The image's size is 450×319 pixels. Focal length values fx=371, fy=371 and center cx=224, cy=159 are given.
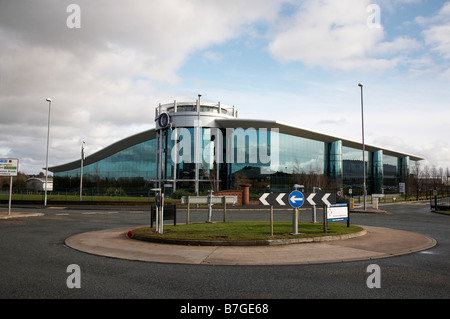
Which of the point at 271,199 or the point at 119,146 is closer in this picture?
the point at 271,199

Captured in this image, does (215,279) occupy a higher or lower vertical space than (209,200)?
lower

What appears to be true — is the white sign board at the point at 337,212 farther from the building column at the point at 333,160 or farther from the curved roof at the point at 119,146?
the building column at the point at 333,160

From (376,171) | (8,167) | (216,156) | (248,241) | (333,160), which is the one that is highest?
(333,160)

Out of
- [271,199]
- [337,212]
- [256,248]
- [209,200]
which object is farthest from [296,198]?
[209,200]

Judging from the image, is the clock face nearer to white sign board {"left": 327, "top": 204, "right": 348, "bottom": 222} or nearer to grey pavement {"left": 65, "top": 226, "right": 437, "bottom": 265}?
grey pavement {"left": 65, "top": 226, "right": 437, "bottom": 265}

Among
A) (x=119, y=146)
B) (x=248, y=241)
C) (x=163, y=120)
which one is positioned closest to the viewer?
(x=248, y=241)

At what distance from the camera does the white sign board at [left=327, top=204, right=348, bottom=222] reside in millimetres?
13258

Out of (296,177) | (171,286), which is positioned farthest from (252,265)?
(296,177)

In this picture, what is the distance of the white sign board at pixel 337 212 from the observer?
13258mm

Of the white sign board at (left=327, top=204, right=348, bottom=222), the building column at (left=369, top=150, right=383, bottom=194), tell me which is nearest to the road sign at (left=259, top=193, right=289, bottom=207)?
A: the white sign board at (left=327, top=204, right=348, bottom=222)

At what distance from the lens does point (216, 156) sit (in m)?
56.6

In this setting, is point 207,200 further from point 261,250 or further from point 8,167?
point 8,167

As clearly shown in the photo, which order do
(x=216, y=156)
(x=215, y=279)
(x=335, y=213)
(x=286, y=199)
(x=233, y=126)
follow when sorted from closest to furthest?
(x=215, y=279) → (x=286, y=199) → (x=335, y=213) → (x=216, y=156) → (x=233, y=126)

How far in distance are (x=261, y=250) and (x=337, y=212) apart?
15.8 feet
